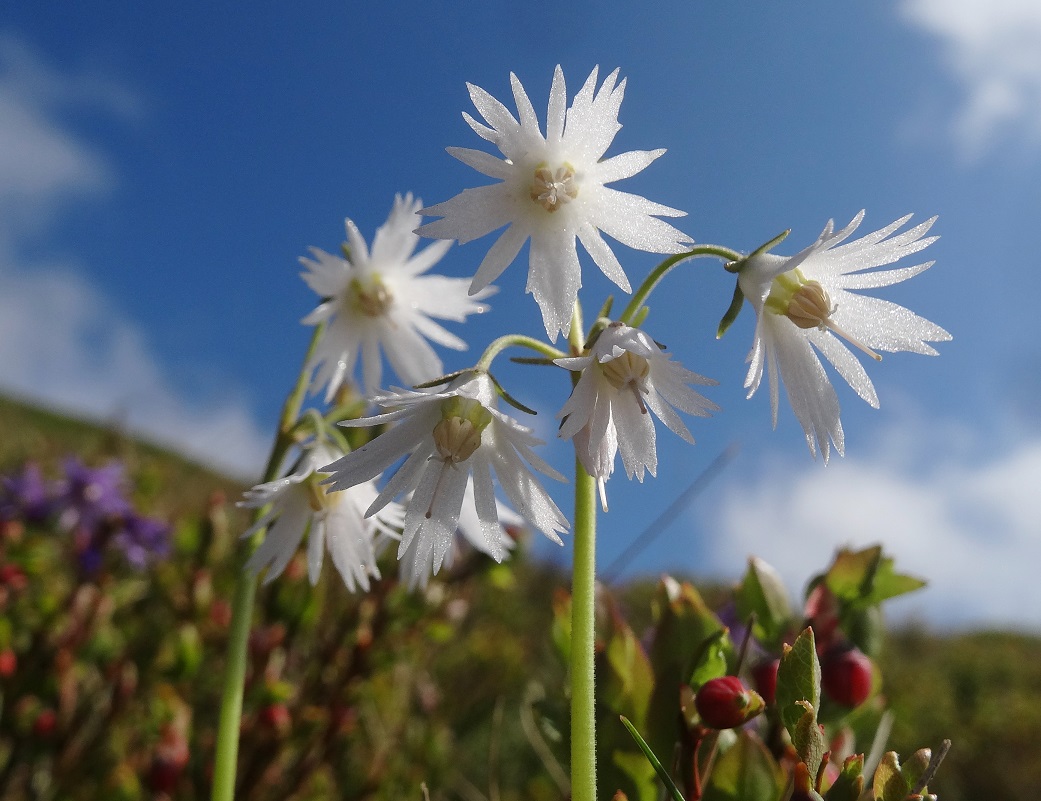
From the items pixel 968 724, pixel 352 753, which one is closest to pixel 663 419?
pixel 352 753

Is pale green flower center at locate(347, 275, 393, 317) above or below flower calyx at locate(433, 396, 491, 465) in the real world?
above

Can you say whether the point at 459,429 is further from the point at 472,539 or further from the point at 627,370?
the point at 472,539

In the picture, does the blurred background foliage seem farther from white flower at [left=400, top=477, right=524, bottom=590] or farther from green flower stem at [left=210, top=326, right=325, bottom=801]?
green flower stem at [left=210, top=326, right=325, bottom=801]

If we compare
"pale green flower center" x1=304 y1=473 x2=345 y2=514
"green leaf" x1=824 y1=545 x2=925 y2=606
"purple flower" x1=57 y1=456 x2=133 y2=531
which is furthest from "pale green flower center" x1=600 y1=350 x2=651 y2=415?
"purple flower" x1=57 y1=456 x2=133 y2=531

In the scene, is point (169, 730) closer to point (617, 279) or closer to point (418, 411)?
point (418, 411)

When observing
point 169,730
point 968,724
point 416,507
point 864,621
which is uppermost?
point 416,507

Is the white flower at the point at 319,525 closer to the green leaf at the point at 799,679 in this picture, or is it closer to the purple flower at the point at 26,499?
the green leaf at the point at 799,679
